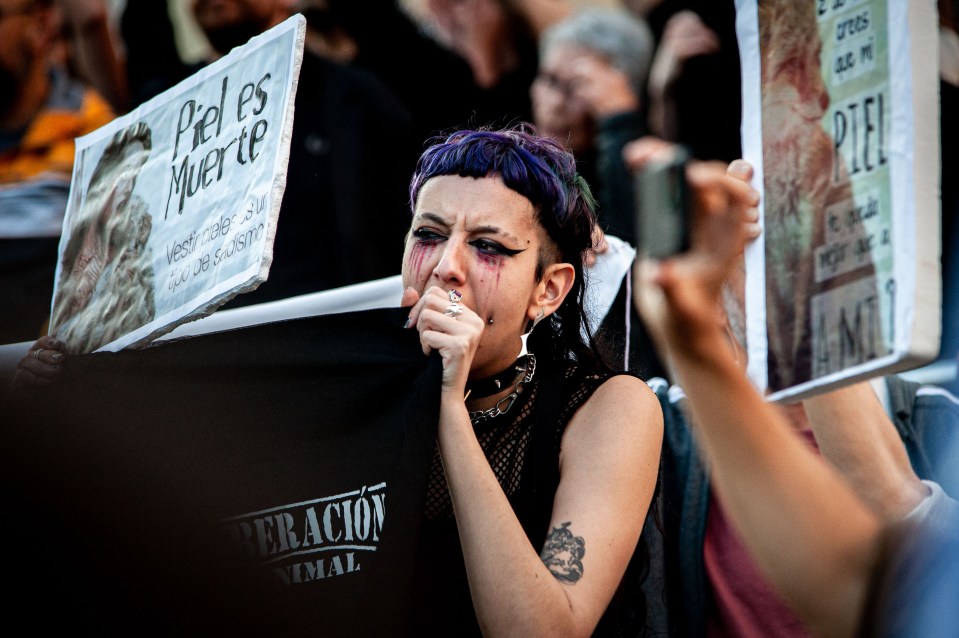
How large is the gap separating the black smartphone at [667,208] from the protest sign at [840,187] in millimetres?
543

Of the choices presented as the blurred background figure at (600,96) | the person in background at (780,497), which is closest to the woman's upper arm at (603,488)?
the person in background at (780,497)

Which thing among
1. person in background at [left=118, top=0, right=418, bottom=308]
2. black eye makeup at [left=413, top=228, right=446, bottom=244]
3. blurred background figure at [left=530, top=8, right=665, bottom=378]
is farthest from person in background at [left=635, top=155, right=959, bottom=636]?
person in background at [left=118, top=0, right=418, bottom=308]

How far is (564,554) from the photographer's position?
2.34 meters

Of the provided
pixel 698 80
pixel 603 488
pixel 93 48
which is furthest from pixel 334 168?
pixel 603 488

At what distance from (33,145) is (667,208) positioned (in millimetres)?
3205

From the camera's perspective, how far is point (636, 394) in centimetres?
260

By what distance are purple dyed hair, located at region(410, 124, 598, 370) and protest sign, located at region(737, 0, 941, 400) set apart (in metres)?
0.47

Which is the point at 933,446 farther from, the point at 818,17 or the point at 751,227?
the point at 818,17

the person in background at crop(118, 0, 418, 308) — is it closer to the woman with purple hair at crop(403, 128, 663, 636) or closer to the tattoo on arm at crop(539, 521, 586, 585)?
the woman with purple hair at crop(403, 128, 663, 636)

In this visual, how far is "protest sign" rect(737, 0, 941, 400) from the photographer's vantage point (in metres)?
2.01

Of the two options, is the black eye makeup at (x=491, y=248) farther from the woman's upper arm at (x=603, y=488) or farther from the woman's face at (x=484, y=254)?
the woman's upper arm at (x=603, y=488)

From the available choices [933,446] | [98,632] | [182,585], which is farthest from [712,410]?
[933,446]

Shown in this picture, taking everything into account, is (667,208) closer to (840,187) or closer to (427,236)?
(840,187)

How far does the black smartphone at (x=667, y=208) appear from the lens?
159cm
